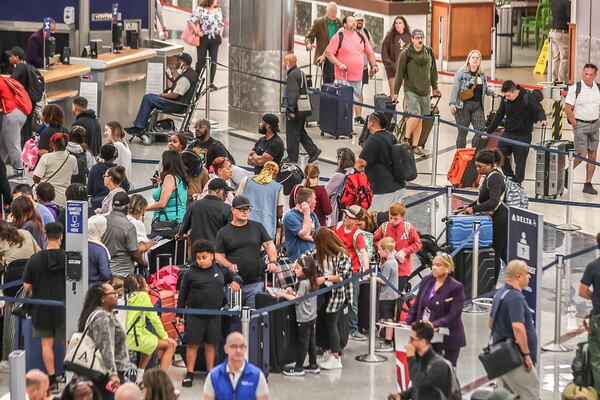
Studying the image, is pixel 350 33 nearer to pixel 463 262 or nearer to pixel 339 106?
pixel 339 106

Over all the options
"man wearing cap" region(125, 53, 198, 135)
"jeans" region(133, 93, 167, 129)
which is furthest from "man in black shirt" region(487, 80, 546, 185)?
"jeans" region(133, 93, 167, 129)

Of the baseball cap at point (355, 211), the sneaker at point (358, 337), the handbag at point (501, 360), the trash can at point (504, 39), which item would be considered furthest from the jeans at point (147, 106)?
the handbag at point (501, 360)

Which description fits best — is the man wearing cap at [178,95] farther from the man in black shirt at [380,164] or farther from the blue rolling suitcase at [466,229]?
the blue rolling suitcase at [466,229]

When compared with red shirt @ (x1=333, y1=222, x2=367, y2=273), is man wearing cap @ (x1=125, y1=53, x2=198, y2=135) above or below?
above

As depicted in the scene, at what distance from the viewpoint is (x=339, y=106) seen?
22.2m

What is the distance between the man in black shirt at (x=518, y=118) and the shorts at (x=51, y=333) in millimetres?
7531

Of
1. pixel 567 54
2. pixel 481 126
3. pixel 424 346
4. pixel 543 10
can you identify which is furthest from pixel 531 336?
pixel 543 10

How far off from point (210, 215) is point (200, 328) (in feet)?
5.82

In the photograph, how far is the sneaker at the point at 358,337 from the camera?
1370cm

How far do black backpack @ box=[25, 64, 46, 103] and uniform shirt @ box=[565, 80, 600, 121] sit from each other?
Result: 21.6 feet

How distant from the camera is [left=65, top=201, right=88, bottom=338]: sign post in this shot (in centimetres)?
1159

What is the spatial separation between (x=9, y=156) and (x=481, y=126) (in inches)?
243

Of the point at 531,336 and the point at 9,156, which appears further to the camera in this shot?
the point at 9,156

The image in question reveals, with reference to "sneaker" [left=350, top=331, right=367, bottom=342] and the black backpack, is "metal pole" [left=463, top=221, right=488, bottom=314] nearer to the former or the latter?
"sneaker" [left=350, top=331, right=367, bottom=342]
